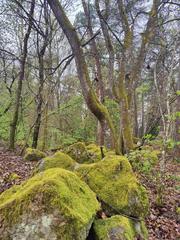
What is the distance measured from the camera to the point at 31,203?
→ 3076 mm

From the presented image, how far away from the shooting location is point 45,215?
2979 millimetres

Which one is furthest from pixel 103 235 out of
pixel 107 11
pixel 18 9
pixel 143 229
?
pixel 18 9

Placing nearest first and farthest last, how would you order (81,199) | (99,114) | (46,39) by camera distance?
(81,199) < (99,114) < (46,39)

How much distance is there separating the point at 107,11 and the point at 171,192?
7509 millimetres

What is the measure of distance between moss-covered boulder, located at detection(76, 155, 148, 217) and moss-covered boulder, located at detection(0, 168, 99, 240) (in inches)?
50.8

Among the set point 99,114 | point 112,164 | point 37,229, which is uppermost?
point 99,114

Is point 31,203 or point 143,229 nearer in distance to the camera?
point 31,203

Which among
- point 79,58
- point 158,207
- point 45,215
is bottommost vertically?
point 158,207

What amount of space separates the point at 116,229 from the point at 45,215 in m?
1.27

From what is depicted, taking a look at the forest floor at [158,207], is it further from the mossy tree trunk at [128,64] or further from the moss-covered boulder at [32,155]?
the mossy tree trunk at [128,64]

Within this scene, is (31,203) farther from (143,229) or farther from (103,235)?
(143,229)

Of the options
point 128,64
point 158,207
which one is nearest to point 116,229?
point 158,207

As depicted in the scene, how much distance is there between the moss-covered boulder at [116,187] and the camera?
4562 millimetres

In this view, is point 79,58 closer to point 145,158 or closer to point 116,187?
point 145,158
